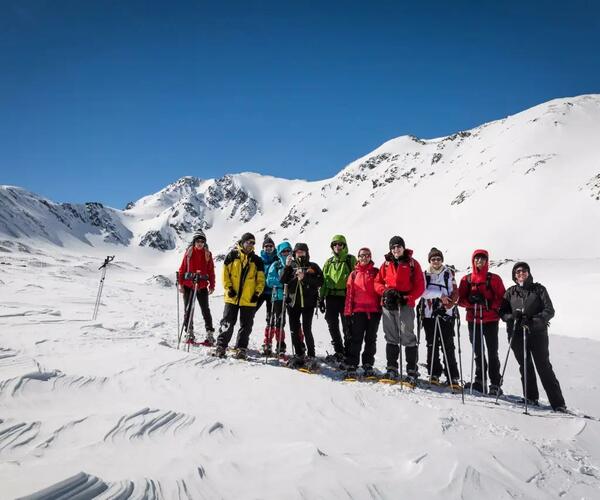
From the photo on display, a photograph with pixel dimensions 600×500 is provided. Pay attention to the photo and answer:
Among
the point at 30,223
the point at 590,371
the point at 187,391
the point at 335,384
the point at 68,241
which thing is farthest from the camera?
the point at 68,241

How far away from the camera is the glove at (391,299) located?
19.1 feet

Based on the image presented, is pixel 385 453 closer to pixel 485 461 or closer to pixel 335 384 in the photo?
pixel 485 461

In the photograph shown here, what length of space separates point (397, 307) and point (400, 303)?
0.08m

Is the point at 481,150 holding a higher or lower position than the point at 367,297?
higher

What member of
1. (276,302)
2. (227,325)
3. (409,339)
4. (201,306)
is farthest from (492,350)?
(201,306)

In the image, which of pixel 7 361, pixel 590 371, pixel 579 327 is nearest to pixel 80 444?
pixel 7 361

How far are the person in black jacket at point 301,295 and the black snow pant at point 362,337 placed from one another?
2.43 feet

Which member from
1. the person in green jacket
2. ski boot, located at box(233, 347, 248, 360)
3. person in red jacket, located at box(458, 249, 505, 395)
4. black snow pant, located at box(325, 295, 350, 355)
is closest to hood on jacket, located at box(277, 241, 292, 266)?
the person in green jacket

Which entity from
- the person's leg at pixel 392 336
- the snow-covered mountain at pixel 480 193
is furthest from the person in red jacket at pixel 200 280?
the snow-covered mountain at pixel 480 193

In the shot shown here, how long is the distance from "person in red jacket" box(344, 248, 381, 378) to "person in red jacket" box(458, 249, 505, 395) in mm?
1721

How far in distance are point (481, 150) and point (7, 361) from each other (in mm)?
87560

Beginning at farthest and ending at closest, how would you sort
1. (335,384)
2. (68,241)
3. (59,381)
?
(68,241) → (335,384) → (59,381)

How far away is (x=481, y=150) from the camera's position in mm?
77188

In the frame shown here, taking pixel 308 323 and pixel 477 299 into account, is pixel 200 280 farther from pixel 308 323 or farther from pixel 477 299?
pixel 477 299
